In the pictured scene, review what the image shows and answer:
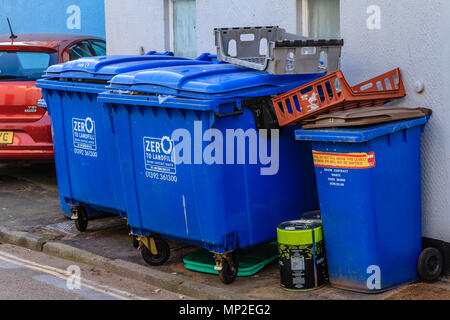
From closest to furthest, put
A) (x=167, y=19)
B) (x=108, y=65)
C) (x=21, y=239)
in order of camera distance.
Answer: (x=108, y=65) < (x=21, y=239) < (x=167, y=19)

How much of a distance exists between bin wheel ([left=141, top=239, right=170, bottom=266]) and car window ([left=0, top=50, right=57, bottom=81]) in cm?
392

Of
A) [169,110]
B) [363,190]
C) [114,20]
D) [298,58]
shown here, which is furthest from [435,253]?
[114,20]

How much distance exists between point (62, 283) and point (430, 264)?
2.91 meters

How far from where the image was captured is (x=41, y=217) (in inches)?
335

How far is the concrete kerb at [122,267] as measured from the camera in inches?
235

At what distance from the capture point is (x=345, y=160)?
559 centimetres

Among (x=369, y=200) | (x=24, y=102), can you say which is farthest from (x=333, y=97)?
(x=24, y=102)

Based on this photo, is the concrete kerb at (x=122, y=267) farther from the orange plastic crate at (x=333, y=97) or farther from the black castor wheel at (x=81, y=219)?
the orange plastic crate at (x=333, y=97)

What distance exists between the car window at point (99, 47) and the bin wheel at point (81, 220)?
359 cm

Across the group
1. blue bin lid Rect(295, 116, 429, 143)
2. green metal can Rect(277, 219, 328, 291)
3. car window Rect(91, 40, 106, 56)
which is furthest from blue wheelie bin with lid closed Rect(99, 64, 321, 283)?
car window Rect(91, 40, 106, 56)

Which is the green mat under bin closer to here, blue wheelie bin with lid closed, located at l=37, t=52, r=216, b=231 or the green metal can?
the green metal can

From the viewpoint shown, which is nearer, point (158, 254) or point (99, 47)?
point (158, 254)

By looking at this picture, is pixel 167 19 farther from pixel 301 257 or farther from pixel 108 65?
pixel 301 257

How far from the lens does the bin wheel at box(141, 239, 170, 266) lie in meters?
6.69
